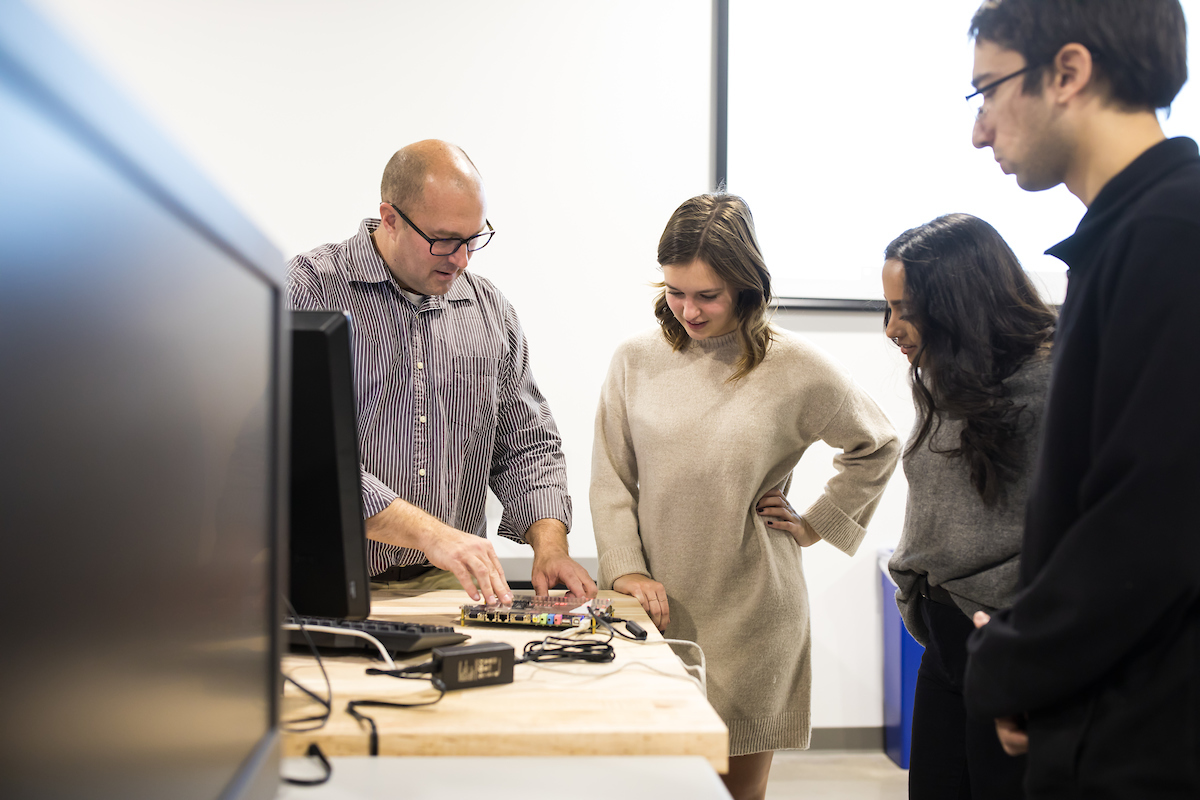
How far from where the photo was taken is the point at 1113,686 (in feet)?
2.62

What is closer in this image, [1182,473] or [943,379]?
[1182,473]

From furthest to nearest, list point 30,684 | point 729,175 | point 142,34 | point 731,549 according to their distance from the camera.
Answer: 1. point 729,175
2. point 142,34
3. point 731,549
4. point 30,684

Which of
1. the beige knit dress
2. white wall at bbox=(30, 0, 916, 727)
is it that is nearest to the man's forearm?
the beige knit dress

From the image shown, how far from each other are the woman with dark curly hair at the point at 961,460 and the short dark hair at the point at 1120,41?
550mm

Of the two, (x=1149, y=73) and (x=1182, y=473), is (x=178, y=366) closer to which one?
(x=1182, y=473)

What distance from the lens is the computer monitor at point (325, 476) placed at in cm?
87

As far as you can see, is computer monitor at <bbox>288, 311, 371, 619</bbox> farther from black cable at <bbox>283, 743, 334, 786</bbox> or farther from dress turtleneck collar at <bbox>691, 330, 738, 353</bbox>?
dress turtleneck collar at <bbox>691, 330, 738, 353</bbox>

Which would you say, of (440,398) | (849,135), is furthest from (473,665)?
(849,135)

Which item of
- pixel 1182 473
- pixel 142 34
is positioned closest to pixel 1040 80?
pixel 1182 473

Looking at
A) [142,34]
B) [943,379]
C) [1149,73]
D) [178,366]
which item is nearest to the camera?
[178,366]

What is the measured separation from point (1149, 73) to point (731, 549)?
105cm

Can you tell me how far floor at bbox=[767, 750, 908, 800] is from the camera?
2.41 m

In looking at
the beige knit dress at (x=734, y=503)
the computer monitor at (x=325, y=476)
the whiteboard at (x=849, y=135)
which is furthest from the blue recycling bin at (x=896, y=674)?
the computer monitor at (x=325, y=476)

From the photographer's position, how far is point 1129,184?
2.78ft
